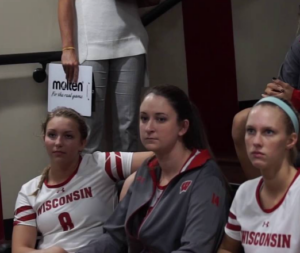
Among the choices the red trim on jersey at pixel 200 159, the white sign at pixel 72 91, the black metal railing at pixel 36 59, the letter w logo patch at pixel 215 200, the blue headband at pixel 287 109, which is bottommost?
the letter w logo patch at pixel 215 200

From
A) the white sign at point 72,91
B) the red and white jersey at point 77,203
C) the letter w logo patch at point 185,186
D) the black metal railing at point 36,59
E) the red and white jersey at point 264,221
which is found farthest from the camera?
the black metal railing at point 36,59

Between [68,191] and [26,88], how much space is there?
0.97m

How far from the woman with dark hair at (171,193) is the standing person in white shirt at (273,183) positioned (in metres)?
0.15

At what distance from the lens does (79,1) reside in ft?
8.45

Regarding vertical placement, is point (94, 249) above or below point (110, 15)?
below

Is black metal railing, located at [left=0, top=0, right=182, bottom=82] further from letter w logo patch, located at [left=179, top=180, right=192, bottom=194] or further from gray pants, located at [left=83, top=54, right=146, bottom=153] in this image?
letter w logo patch, located at [left=179, top=180, right=192, bottom=194]

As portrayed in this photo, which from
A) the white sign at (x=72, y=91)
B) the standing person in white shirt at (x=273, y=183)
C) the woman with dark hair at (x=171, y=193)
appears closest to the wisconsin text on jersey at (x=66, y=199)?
the woman with dark hair at (x=171, y=193)

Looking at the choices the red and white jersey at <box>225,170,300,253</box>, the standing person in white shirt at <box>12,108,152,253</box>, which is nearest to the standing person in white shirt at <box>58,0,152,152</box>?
the standing person in white shirt at <box>12,108,152,253</box>

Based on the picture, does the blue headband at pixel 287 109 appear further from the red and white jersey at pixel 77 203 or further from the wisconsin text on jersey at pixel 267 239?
the red and white jersey at pixel 77 203

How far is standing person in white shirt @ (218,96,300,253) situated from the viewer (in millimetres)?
1571

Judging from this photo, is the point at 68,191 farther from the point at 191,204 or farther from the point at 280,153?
the point at 280,153

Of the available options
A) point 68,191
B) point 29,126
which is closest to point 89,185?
point 68,191

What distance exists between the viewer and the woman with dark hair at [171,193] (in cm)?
179

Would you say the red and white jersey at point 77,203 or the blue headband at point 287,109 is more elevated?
the blue headband at point 287,109
